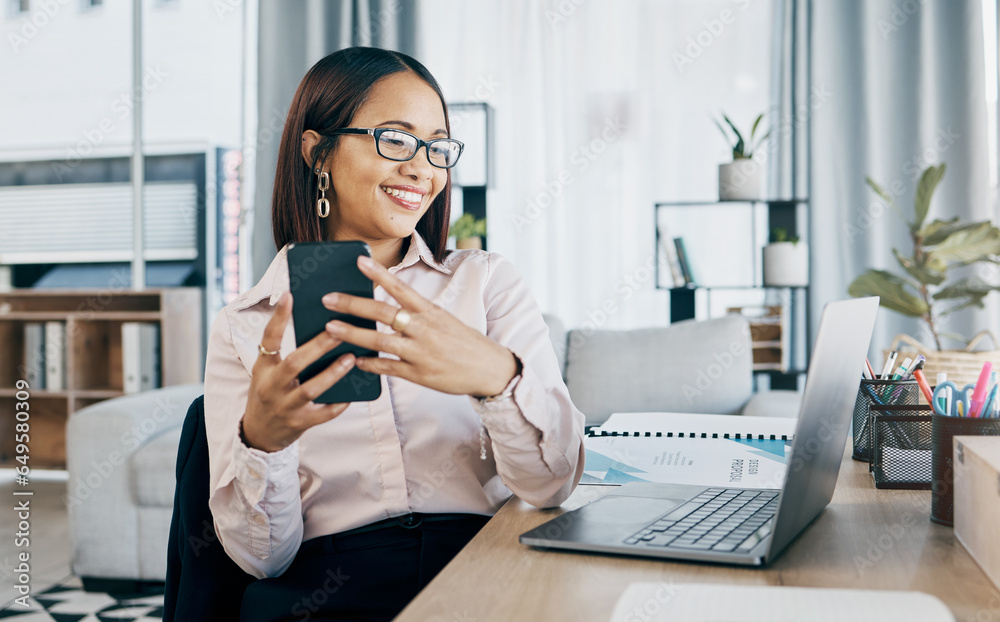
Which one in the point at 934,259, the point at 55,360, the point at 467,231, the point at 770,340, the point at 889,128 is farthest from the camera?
the point at 55,360

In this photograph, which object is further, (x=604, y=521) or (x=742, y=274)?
(x=742, y=274)

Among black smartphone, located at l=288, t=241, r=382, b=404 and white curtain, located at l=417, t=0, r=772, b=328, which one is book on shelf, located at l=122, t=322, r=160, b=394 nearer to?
white curtain, located at l=417, t=0, r=772, b=328

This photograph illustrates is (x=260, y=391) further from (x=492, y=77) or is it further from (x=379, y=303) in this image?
(x=492, y=77)

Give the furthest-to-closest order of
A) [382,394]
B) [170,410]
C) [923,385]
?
[170,410] < [382,394] < [923,385]

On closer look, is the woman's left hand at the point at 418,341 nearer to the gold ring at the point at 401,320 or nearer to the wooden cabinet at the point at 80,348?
the gold ring at the point at 401,320

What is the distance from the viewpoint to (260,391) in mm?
718

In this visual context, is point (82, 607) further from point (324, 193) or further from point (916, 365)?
point (916, 365)

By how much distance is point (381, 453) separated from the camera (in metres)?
0.96

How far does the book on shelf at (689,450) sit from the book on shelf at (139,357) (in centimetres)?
262

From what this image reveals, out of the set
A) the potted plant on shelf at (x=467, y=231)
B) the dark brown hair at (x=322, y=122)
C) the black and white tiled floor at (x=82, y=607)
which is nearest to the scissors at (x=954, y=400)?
the dark brown hair at (x=322, y=122)

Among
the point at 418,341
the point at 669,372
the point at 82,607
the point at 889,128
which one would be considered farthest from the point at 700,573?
the point at 889,128

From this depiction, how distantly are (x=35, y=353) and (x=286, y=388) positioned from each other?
324cm

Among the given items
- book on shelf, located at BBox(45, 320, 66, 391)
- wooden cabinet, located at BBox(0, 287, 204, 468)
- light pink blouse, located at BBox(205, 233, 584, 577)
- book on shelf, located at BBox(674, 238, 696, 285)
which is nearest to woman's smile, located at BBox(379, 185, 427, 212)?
light pink blouse, located at BBox(205, 233, 584, 577)

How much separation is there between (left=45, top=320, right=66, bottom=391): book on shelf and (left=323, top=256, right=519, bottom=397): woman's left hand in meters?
3.22
